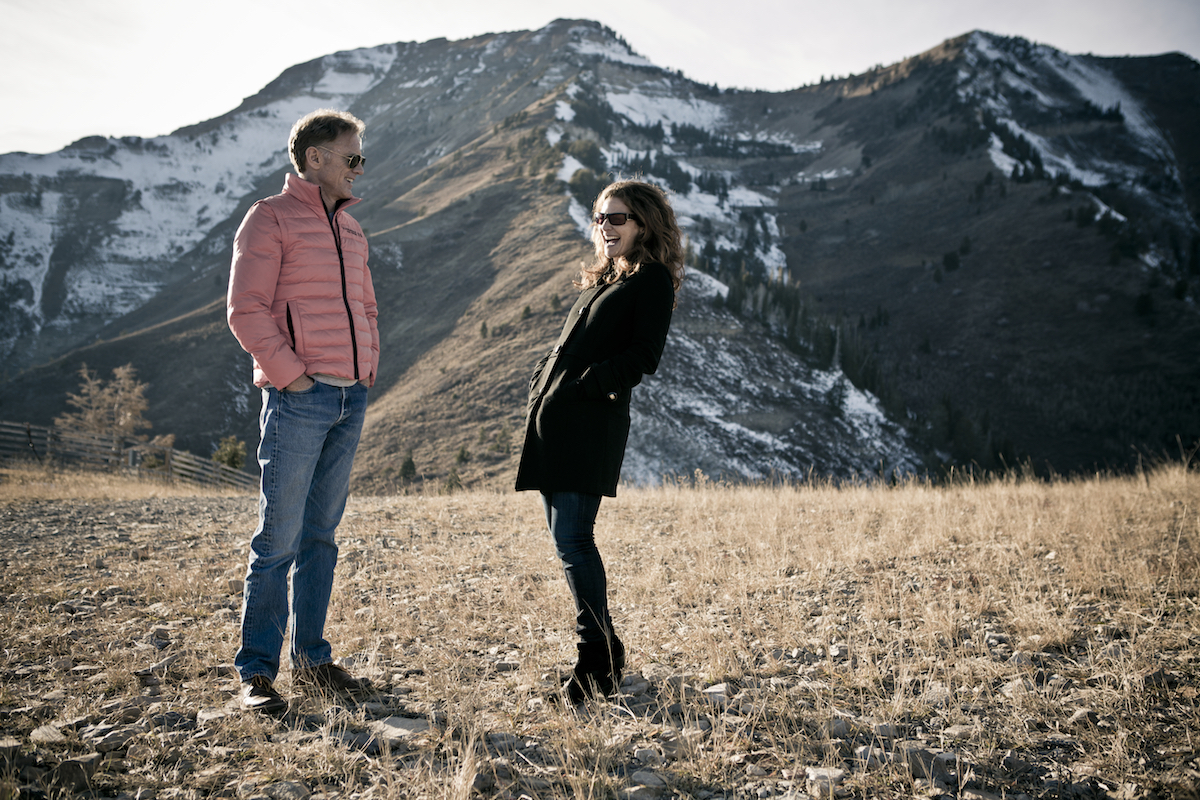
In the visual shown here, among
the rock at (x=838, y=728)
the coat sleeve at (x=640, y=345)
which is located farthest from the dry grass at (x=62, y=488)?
the rock at (x=838, y=728)

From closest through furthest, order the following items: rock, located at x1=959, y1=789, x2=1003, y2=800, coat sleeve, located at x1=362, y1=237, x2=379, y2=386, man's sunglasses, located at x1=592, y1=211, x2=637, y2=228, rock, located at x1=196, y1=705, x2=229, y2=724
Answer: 1. rock, located at x1=959, y1=789, x2=1003, y2=800
2. rock, located at x1=196, y1=705, x2=229, y2=724
3. man's sunglasses, located at x1=592, y1=211, x2=637, y2=228
4. coat sleeve, located at x1=362, y1=237, x2=379, y2=386

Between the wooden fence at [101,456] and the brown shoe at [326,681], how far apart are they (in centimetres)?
1906

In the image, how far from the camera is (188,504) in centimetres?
1084

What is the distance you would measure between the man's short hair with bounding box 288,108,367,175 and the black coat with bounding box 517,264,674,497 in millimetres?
1568

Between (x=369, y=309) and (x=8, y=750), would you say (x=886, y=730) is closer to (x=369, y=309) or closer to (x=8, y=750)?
(x=369, y=309)

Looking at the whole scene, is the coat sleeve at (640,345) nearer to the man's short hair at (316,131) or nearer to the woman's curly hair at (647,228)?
the woman's curly hair at (647,228)

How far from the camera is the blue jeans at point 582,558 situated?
9.49 feet

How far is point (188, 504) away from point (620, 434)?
10919mm

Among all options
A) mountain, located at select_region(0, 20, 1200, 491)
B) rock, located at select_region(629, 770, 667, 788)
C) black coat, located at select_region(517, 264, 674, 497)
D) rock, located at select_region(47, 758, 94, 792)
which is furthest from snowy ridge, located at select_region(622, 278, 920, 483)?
rock, located at select_region(47, 758, 94, 792)

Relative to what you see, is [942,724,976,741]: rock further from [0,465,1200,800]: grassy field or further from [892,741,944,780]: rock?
[892,741,944,780]: rock

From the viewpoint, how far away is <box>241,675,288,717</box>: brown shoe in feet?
8.95

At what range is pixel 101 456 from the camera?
20594 millimetres

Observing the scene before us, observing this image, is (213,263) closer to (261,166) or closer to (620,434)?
(261,166)

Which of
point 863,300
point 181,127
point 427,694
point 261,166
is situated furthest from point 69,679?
point 181,127
